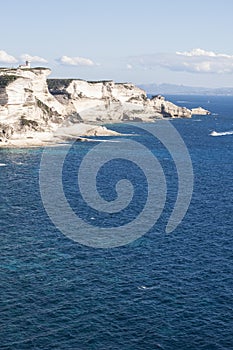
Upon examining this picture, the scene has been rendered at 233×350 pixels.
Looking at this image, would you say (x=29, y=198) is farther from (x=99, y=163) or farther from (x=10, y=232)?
(x=99, y=163)

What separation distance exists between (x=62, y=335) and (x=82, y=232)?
3717 cm

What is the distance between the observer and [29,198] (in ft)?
407

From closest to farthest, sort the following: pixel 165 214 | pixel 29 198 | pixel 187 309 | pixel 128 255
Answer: pixel 187 309 → pixel 128 255 → pixel 165 214 → pixel 29 198

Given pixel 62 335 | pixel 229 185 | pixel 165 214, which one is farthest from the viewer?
A: pixel 229 185

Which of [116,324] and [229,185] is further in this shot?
[229,185]

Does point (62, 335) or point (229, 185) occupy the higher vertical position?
point (229, 185)

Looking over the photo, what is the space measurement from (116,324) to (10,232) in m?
39.3

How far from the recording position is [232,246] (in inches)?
3676

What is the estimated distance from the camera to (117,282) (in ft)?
255

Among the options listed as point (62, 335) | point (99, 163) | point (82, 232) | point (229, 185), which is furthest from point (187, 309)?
point (99, 163)

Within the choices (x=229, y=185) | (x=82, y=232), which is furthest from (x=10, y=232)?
(x=229, y=185)

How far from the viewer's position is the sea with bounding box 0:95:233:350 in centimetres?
6322

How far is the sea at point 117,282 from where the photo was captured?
207ft

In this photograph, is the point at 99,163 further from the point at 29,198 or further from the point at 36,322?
the point at 36,322
